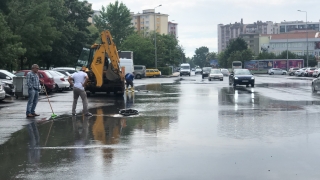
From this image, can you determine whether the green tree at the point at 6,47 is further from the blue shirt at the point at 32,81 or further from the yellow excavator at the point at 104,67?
the blue shirt at the point at 32,81

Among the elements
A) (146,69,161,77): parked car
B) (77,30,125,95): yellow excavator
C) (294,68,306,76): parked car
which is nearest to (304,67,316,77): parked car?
(294,68,306,76): parked car

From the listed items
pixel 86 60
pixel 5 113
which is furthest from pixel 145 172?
pixel 86 60

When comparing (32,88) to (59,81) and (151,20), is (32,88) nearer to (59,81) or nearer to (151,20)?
(59,81)

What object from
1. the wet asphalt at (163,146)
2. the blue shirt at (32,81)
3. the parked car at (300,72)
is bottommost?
the wet asphalt at (163,146)

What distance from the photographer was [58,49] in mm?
53125

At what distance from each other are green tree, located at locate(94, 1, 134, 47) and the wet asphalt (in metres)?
93.9

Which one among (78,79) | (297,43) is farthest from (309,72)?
(297,43)

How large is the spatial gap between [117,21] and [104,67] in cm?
8285

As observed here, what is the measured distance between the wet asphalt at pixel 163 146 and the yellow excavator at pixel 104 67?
991 centimetres

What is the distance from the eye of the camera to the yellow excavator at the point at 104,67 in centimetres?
2620

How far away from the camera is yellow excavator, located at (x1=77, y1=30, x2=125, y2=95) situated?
2620cm

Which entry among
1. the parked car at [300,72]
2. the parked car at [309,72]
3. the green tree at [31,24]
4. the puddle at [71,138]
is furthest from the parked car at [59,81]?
the parked car at [300,72]

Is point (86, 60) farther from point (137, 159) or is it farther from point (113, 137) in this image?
point (137, 159)

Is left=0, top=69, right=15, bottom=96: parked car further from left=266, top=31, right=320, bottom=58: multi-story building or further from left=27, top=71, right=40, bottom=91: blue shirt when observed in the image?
left=266, top=31, right=320, bottom=58: multi-story building
